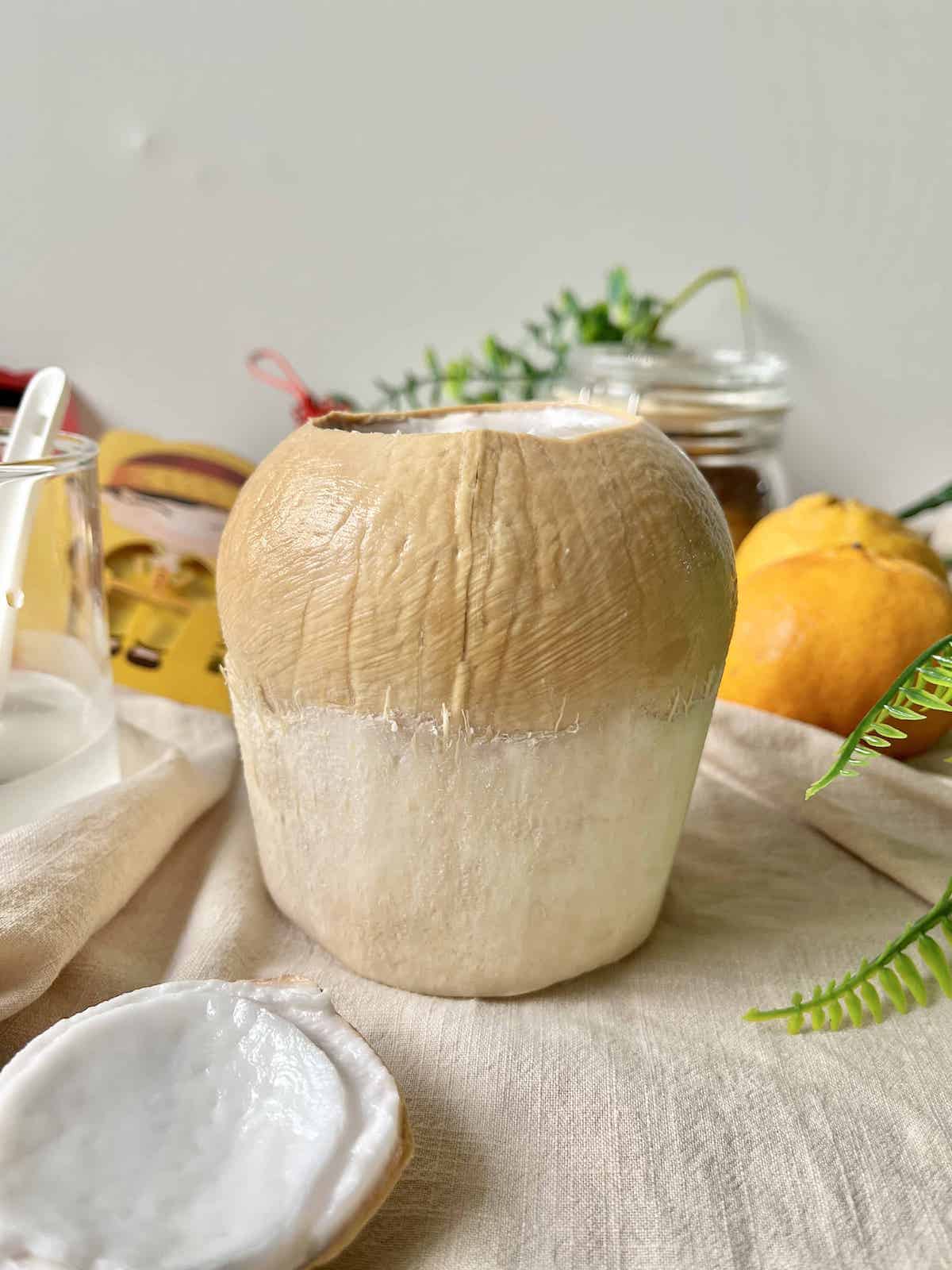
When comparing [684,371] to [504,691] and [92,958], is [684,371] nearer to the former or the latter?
[504,691]

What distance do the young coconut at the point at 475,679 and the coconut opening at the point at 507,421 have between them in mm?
15

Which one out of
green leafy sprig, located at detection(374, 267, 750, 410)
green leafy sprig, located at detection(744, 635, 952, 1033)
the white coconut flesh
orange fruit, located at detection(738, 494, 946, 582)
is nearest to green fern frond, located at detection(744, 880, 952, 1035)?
green leafy sprig, located at detection(744, 635, 952, 1033)

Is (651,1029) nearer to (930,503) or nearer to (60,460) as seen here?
(60,460)

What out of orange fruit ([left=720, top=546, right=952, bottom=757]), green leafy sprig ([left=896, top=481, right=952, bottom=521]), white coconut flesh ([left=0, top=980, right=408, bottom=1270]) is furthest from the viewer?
green leafy sprig ([left=896, top=481, right=952, bottom=521])

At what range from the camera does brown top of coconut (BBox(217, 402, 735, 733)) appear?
518 millimetres

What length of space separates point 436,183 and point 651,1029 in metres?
0.84

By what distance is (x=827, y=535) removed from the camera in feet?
2.94

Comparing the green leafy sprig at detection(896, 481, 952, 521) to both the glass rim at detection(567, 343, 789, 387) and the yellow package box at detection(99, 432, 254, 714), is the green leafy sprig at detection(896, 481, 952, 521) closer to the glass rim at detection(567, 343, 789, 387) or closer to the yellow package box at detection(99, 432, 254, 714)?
the glass rim at detection(567, 343, 789, 387)

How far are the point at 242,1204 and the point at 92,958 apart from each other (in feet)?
0.72

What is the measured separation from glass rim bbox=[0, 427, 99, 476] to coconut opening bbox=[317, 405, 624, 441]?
0.17 metres

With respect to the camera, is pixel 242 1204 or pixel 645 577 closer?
pixel 242 1204

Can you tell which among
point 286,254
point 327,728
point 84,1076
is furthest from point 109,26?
point 84,1076

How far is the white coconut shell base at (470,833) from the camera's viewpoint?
0.55m

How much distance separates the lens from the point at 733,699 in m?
0.84
